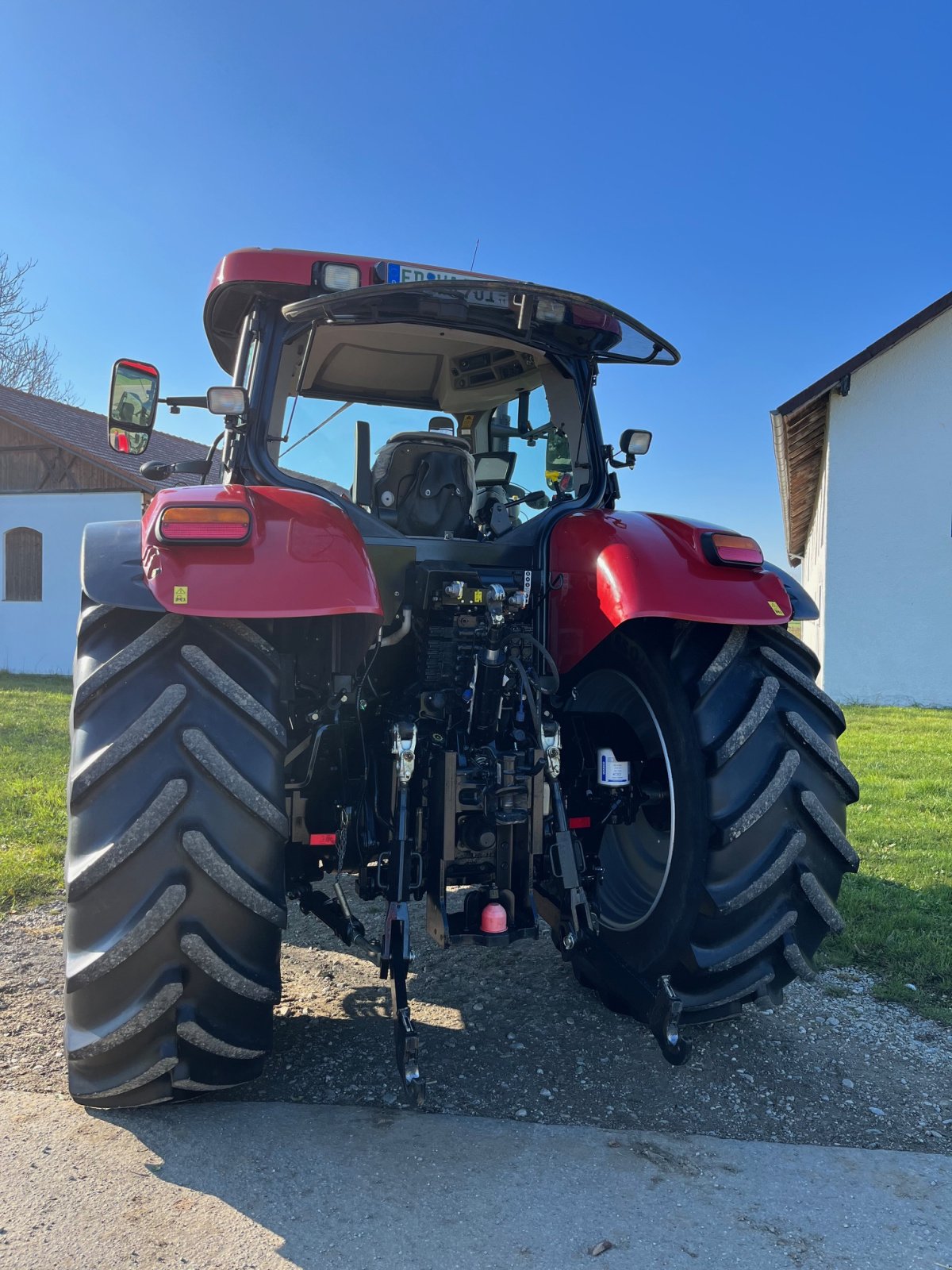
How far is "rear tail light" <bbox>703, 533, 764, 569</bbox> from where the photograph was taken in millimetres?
2668

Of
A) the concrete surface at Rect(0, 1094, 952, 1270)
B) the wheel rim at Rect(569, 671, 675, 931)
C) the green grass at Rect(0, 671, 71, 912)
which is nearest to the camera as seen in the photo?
the concrete surface at Rect(0, 1094, 952, 1270)

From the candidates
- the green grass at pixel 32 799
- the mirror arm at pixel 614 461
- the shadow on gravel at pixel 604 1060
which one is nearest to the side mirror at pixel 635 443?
the mirror arm at pixel 614 461

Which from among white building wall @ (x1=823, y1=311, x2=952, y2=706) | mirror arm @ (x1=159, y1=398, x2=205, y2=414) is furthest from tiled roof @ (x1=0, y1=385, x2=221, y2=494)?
mirror arm @ (x1=159, y1=398, x2=205, y2=414)

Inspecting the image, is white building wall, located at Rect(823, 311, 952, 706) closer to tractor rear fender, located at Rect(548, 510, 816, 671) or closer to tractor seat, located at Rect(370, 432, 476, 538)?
tractor rear fender, located at Rect(548, 510, 816, 671)

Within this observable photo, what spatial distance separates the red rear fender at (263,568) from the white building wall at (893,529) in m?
12.1

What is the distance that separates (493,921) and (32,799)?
16.6 ft

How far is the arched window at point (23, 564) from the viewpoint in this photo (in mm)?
19594

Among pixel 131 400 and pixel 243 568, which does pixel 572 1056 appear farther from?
pixel 131 400

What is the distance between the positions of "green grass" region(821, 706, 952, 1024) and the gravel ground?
0.54 feet

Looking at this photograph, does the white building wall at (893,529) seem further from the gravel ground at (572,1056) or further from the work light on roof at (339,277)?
the work light on roof at (339,277)

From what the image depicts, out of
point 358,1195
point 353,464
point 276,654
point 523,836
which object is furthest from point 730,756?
point 353,464

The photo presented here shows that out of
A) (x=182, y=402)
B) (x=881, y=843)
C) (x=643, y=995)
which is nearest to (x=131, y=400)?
(x=182, y=402)

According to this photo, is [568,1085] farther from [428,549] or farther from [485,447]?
[485,447]

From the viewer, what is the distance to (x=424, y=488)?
3.16 meters
